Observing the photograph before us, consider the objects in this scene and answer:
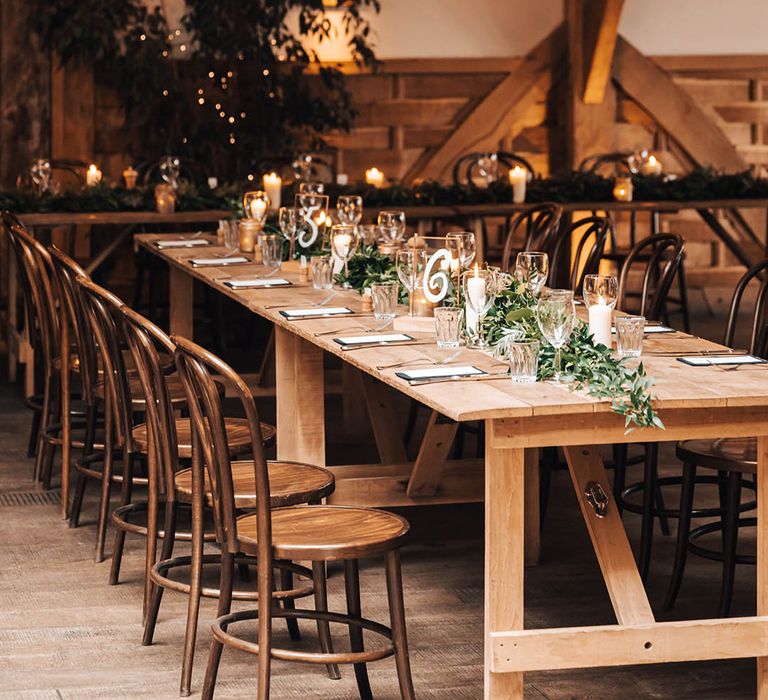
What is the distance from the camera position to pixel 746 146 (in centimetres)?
1084

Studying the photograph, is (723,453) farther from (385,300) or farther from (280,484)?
(280,484)

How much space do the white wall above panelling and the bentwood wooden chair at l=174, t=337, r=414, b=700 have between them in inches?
310

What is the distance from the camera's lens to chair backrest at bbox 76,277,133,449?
4.04m

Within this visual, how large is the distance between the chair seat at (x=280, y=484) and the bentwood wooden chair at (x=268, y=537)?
0.07 metres

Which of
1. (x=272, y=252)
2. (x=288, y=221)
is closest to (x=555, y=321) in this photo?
(x=272, y=252)

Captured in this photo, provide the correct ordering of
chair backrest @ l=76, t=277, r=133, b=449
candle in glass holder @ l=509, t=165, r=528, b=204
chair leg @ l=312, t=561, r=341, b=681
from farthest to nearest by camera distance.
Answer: candle in glass holder @ l=509, t=165, r=528, b=204
chair backrest @ l=76, t=277, r=133, b=449
chair leg @ l=312, t=561, r=341, b=681

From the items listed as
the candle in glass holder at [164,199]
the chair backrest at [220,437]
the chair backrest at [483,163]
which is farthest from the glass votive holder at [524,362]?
the chair backrest at [483,163]

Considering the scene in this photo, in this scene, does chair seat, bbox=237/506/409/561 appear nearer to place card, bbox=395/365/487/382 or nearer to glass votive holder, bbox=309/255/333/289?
place card, bbox=395/365/487/382

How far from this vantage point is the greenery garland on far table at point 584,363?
2989mm

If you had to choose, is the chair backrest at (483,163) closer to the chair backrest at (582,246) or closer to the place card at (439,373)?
the chair backrest at (582,246)

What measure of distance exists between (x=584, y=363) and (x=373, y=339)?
2.65 feet

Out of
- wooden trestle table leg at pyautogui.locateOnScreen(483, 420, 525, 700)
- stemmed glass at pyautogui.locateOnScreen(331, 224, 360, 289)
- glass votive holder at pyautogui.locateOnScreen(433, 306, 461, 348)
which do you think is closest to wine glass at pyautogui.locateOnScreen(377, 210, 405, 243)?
stemmed glass at pyautogui.locateOnScreen(331, 224, 360, 289)

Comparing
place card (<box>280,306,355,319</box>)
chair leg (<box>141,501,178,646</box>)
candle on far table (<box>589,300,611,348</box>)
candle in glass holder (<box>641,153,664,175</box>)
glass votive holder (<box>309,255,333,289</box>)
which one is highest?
candle in glass holder (<box>641,153,664,175</box>)

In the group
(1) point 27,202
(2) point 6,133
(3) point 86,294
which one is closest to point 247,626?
(3) point 86,294
